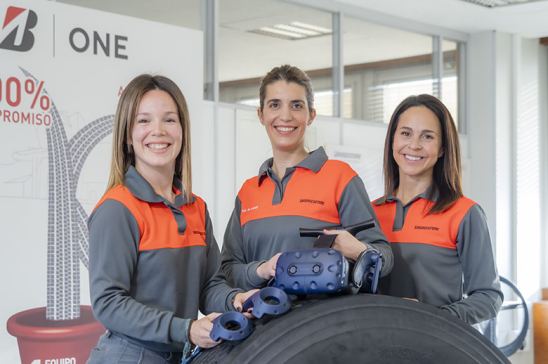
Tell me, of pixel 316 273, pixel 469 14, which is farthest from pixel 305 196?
pixel 469 14

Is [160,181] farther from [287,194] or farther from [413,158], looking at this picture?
[413,158]

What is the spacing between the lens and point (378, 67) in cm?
588

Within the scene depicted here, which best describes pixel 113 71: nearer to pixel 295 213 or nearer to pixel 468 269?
pixel 295 213

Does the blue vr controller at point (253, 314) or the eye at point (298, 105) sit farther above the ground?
the eye at point (298, 105)

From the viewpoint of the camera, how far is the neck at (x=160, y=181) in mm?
1579

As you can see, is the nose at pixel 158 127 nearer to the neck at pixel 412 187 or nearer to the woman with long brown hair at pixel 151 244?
the woman with long brown hair at pixel 151 244

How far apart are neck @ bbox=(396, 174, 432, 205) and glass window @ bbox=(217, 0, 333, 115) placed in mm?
2952

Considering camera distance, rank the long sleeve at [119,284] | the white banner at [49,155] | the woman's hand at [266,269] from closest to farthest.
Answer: the long sleeve at [119,284], the woman's hand at [266,269], the white banner at [49,155]

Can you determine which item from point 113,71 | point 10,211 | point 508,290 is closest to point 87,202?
point 10,211

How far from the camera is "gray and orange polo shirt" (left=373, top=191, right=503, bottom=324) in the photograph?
70.1 inches

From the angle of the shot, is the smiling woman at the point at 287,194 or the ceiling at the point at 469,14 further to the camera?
the ceiling at the point at 469,14

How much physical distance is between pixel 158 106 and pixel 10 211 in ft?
6.36

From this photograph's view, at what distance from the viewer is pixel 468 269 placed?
5.91ft

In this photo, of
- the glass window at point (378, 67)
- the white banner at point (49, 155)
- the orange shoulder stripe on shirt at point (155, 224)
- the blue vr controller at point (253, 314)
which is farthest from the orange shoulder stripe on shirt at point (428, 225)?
the glass window at point (378, 67)
